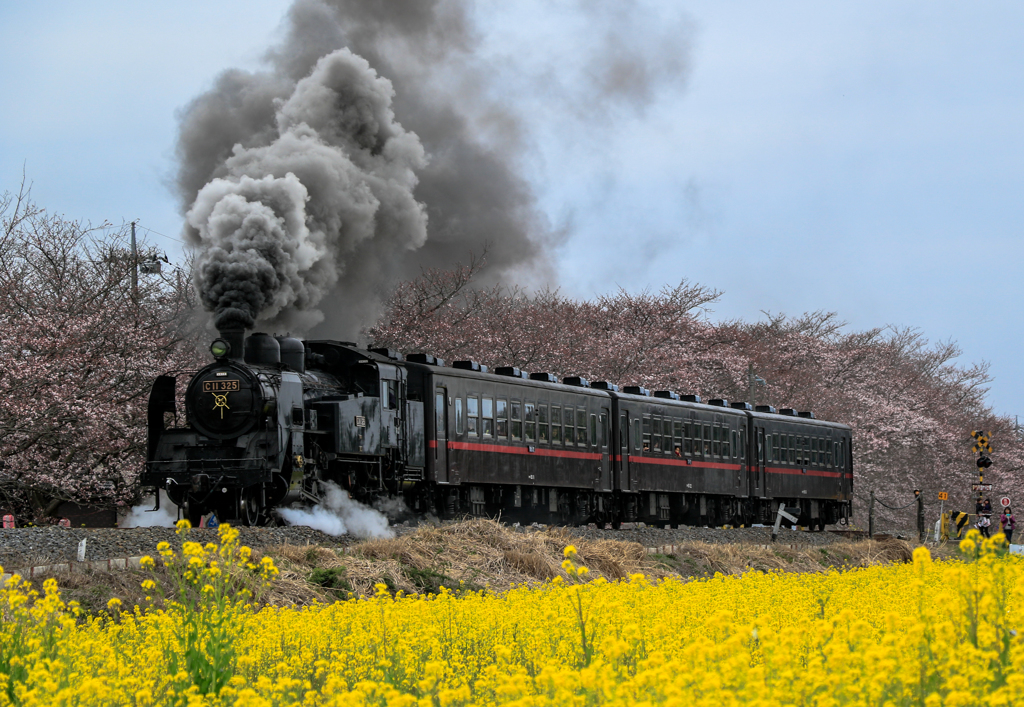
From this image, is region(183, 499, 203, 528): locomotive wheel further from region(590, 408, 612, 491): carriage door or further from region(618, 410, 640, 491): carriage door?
region(618, 410, 640, 491): carriage door

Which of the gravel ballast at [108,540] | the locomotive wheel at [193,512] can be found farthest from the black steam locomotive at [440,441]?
the gravel ballast at [108,540]

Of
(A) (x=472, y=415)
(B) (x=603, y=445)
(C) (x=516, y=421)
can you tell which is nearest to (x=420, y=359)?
(A) (x=472, y=415)

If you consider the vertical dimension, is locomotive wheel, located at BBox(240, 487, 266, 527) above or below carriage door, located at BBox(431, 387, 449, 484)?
below

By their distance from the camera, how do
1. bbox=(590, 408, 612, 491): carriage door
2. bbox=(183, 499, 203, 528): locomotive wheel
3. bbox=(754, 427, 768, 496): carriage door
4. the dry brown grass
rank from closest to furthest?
the dry brown grass < bbox=(183, 499, 203, 528): locomotive wheel < bbox=(590, 408, 612, 491): carriage door < bbox=(754, 427, 768, 496): carriage door

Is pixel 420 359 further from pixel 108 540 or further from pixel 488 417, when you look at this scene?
pixel 108 540

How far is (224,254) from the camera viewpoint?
→ 17375mm

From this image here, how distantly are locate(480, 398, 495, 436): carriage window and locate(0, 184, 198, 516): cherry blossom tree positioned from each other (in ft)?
21.5

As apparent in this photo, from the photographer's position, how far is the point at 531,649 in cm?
627

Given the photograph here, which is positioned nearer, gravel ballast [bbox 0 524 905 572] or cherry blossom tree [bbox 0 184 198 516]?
gravel ballast [bbox 0 524 905 572]

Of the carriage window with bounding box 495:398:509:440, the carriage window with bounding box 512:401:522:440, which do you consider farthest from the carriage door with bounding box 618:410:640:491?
the carriage window with bounding box 495:398:509:440

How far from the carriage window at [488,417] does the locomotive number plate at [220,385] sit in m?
5.13

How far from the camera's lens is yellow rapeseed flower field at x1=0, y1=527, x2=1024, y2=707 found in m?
3.84

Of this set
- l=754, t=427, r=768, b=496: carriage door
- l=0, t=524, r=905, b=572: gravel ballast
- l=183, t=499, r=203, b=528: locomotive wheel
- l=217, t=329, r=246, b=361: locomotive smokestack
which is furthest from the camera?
l=754, t=427, r=768, b=496: carriage door

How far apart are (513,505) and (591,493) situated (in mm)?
3141
